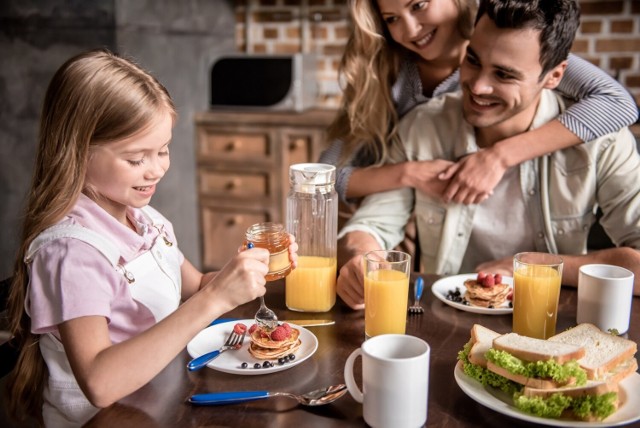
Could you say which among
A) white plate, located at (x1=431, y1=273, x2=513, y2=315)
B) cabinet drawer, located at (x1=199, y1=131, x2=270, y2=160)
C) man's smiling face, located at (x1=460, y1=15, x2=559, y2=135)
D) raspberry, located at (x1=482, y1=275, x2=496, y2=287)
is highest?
man's smiling face, located at (x1=460, y1=15, x2=559, y2=135)

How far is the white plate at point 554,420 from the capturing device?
3.06ft

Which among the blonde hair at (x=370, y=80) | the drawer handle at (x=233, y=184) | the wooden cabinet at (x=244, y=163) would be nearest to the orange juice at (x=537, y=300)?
the blonde hair at (x=370, y=80)

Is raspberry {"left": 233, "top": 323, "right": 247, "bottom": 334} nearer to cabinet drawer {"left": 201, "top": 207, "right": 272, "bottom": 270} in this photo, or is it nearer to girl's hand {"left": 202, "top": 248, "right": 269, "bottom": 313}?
girl's hand {"left": 202, "top": 248, "right": 269, "bottom": 313}

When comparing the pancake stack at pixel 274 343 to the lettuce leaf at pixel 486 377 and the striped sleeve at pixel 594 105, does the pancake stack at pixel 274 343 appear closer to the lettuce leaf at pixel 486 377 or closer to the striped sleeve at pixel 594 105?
the lettuce leaf at pixel 486 377

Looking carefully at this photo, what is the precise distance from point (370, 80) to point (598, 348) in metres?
1.15

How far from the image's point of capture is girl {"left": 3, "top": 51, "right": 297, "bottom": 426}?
106 centimetres

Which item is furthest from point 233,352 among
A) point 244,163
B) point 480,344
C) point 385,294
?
point 244,163

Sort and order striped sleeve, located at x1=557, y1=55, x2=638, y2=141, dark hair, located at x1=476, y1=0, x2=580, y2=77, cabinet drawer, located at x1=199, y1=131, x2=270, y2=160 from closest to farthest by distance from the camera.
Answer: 1. dark hair, located at x1=476, y1=0, x2=580, y2=77
2. striped sleeve, located at x1=557, y1=55, x2=638, y2=141
3. cabinet drawer, located at x1=199, y1=131, x2=270, y2=160

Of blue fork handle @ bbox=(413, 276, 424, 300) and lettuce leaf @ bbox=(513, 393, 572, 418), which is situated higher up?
blue fork handle @ bbox=(413, 276, 424, 300)

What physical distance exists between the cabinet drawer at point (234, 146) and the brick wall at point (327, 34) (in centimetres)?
52

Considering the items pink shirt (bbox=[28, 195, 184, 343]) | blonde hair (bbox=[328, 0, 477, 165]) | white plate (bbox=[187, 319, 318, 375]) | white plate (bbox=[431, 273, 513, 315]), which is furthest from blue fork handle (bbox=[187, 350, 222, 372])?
blonde hair (bbox=[328, 0, 477, 165])

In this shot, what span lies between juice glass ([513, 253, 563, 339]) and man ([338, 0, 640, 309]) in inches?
11.6

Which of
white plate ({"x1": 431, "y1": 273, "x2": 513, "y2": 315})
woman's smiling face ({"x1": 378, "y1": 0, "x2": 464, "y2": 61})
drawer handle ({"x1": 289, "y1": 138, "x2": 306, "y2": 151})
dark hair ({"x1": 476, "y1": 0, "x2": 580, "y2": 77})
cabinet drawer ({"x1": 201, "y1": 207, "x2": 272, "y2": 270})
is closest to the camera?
white plate ({"x1": 431, "y1": 273, "x2": 513, "y2": 315})

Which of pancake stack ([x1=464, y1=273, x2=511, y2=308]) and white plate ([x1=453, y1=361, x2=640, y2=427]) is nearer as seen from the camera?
white plate ([x1=453, y1=361, x2=640, y2=427])
